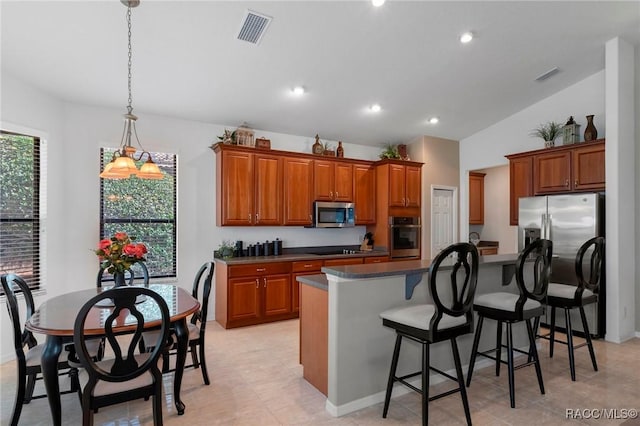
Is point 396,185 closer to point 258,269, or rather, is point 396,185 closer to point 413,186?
point 413,186

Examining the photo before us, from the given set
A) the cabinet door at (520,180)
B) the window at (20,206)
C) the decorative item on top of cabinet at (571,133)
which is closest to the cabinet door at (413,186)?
the cabinet door at (520,180)

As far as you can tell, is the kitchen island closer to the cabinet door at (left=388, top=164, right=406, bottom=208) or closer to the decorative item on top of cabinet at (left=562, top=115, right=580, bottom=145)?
the cabinet door at (left=388, top=164, right=406, bottom=208)

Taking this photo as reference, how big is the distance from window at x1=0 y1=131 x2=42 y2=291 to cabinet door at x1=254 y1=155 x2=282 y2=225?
8.10 feet

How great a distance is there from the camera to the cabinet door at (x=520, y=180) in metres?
4.97

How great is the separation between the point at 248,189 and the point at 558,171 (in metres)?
4.14

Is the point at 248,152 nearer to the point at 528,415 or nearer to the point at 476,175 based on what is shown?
the point at 528,415

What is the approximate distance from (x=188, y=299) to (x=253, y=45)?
7.90 feet

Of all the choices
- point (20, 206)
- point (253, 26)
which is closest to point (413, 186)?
point (253, 26)

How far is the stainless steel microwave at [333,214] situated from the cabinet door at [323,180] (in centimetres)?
11

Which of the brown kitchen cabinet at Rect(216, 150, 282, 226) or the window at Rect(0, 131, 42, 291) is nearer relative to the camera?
the window at Rect(0, 131, 42, 291)

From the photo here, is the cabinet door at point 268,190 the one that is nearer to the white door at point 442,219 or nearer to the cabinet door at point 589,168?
the white door at point 442,219

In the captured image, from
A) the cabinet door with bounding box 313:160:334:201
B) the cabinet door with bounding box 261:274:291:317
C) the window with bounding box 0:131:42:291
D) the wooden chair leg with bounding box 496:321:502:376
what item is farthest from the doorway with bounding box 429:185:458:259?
the window with bounding box 0:131:42:291

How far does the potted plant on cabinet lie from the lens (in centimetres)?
495

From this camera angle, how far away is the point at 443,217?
Answer: 654 centimetres
